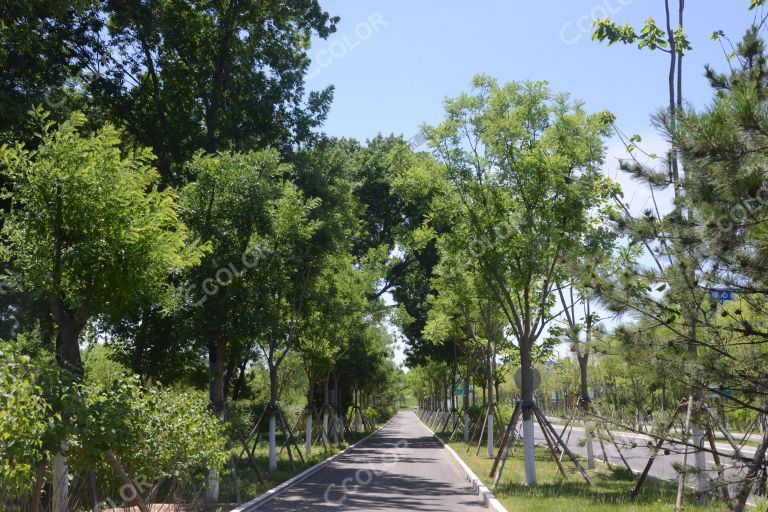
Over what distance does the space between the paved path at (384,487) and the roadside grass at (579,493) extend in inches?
35.6

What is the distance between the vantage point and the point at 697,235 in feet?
19.6

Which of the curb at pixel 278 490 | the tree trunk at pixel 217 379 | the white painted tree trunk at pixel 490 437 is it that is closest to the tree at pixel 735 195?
the curb at pixel 278 490

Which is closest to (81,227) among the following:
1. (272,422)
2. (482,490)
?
(482,490)

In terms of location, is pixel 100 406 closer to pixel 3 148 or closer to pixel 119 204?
pixel 119 204

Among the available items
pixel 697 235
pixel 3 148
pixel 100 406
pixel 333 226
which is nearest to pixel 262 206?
pixel 333 226

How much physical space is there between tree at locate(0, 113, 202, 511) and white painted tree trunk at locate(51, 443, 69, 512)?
3.44ft

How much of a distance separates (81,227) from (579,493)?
1022 cm

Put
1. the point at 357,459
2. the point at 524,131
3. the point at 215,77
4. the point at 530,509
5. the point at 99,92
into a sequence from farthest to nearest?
the point at 357,459 → the point at 215,77 → the point at 99,92 → the point at 524,131 → the point at 530,509

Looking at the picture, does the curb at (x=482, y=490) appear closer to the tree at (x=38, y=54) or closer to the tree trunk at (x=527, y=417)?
the tree trunk at (x=527, y=417)

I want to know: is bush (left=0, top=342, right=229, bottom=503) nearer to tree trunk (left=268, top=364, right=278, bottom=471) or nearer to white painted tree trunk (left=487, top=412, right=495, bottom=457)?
tree trunk (left=268, top=364, right=278, bottom=471)

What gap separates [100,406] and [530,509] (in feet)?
23.8

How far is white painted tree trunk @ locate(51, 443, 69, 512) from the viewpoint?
23.9 feet

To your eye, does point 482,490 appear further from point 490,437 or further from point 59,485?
point 59,485

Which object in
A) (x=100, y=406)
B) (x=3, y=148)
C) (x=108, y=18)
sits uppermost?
(x=108, y=18)
